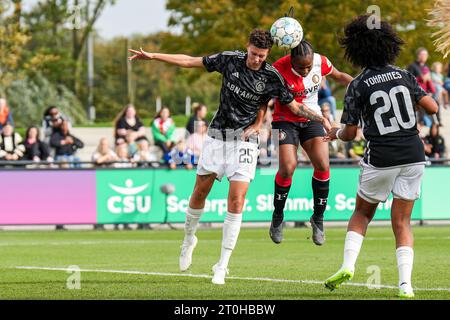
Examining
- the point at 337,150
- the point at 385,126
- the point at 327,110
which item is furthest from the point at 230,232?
the point at 337,150

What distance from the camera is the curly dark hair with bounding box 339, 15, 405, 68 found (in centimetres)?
948

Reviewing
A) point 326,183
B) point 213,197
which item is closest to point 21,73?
point 213,197

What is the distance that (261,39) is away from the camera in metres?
11.2

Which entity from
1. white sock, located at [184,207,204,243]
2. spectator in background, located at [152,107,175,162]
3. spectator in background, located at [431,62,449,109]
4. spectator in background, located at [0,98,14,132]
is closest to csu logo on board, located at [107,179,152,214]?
spectator in background, located at [152,107,175,162]

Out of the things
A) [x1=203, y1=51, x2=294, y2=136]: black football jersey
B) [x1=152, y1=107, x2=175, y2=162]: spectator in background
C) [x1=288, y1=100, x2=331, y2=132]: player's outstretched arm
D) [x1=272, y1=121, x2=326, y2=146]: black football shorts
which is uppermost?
[x1=203, y1=51, x2=294, y2=136]: black football jersey

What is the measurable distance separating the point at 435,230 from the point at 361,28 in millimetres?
12386

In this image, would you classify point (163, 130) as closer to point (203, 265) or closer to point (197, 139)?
point (197, 139)

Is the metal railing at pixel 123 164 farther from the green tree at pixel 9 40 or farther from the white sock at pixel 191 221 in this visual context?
the green tree at pixel 9 40

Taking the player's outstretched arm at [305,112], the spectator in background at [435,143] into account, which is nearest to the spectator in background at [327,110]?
the spectator in background at [435,143]

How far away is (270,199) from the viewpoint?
22266 mm

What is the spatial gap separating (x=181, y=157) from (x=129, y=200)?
150 centimetres

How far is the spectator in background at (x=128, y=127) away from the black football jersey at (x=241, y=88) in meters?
13.2

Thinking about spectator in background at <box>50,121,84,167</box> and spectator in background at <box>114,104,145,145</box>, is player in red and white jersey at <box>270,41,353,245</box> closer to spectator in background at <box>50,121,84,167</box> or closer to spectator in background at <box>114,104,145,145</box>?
spectator in background at <box>114,104,145,145</box>

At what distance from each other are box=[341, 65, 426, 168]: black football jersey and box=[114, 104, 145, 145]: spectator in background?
15.6 m
